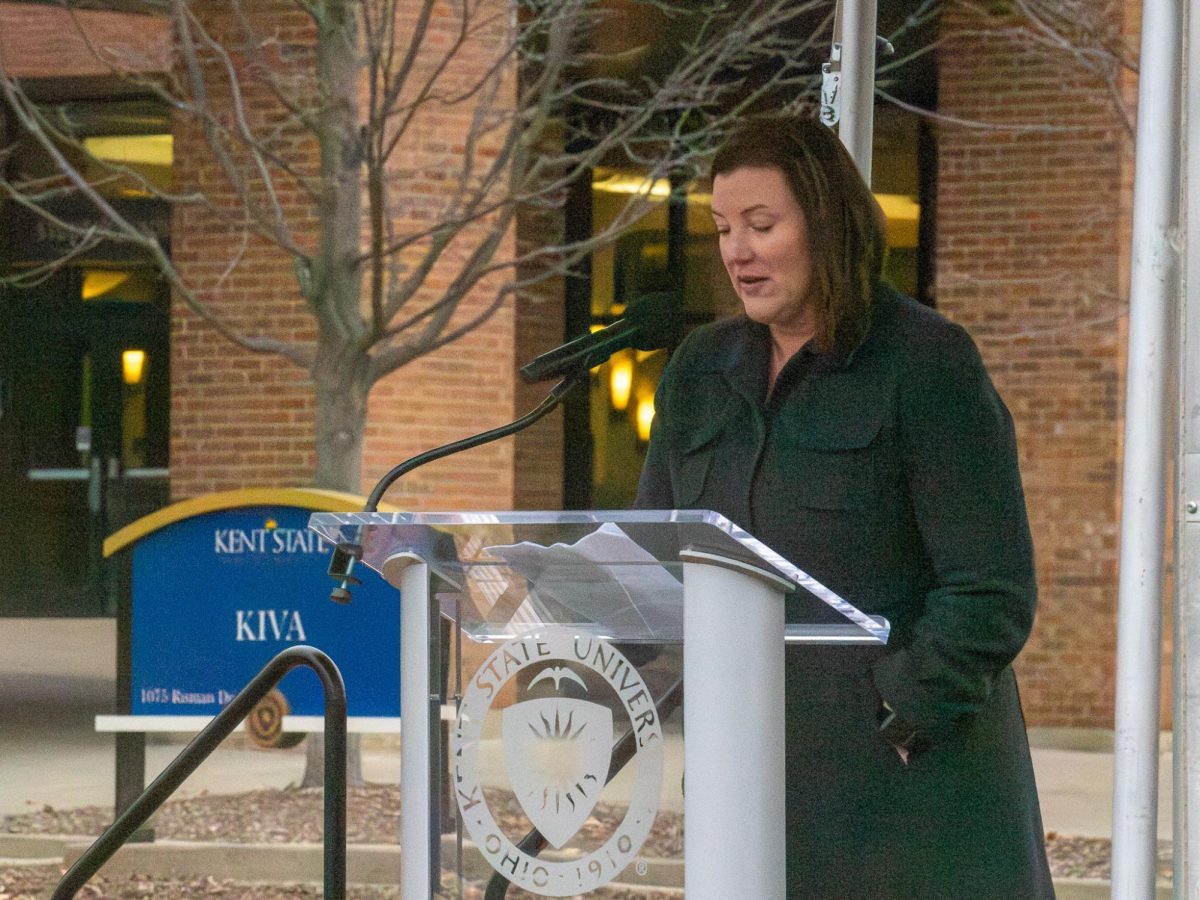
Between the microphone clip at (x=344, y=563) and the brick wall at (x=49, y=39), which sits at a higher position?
the brick wall at (x=49, y=39)

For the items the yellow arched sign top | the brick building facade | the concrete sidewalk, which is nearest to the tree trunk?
the concrete sidewalk

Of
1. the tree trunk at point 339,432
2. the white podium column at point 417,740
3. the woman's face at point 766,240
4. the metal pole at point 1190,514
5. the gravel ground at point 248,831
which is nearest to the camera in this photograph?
the white podium column at point 417,740

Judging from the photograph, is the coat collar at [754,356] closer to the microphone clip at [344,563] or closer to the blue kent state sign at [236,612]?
the microphone clip at [344,563]

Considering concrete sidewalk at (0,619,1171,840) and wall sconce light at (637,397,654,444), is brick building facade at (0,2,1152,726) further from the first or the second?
wall sconce light at (637,397,654,444)

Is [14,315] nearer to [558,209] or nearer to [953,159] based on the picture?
[558,209]

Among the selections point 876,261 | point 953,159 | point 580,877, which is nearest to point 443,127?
point 953,159

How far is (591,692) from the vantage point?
2.20 metres

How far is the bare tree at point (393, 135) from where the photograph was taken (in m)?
8.34

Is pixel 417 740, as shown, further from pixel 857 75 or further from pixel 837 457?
pixel 857 75

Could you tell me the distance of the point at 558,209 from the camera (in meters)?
13.0

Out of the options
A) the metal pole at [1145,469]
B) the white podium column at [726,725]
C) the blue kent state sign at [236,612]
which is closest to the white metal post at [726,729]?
the white podium column at [726,725]

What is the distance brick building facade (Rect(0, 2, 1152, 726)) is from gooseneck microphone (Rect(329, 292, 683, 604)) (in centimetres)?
808

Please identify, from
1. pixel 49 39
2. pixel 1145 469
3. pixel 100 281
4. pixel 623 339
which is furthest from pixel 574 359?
pixel 100 281

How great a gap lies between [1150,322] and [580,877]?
227 centimetres
